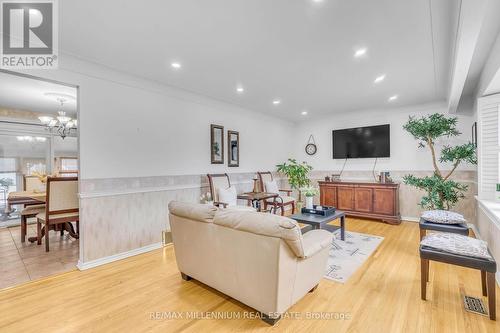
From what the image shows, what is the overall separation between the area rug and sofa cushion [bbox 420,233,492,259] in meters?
0.89

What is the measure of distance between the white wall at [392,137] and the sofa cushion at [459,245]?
3262mm

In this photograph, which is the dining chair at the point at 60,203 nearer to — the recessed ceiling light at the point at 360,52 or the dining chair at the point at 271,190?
the dining chair at the point at 271,190

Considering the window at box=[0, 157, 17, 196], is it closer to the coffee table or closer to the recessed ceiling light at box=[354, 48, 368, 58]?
the coffee table

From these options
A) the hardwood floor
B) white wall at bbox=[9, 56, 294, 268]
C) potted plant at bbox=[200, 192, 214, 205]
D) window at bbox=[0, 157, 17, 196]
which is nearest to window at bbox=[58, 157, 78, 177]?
window at bbox=[0, 157, 17, 196]

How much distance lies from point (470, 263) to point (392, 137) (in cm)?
406

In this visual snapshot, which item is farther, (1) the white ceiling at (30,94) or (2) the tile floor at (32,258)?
(1) the white ceiling at (30,94)

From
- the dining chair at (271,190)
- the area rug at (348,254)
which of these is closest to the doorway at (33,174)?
the area rug at (348,254)

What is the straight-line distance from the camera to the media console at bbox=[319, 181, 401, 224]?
4820 millimetres

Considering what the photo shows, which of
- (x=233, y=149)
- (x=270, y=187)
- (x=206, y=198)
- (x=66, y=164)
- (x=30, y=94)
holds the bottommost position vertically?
(x=206, y=198)

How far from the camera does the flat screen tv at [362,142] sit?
211 inches

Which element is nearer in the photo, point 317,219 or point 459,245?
point 459,245

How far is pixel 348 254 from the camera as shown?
3191mm

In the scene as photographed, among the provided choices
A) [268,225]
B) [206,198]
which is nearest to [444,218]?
[268,225]
